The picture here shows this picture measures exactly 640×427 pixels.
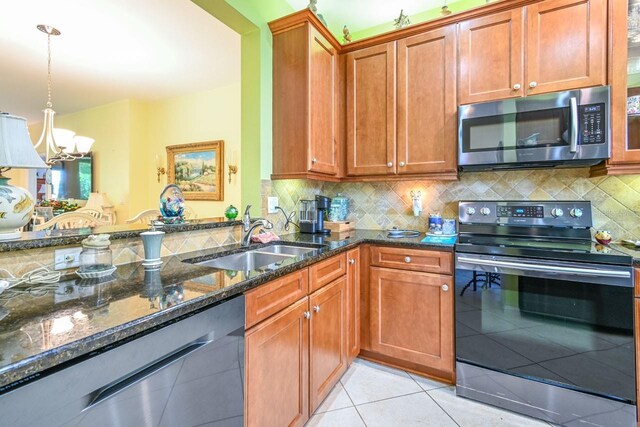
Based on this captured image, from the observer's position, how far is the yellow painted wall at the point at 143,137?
160 inches

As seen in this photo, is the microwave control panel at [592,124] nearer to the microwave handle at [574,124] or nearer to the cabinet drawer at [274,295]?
the microwave handle at [574,124]

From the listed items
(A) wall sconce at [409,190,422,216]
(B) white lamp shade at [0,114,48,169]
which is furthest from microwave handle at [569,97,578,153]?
(B) white lamp shade at [0,114,48,169]

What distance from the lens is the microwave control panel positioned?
5.60 ft

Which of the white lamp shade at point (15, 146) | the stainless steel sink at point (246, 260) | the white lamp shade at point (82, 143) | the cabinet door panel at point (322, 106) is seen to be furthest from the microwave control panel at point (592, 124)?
the white lamp shade at point (82, 143)

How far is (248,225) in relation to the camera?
196 cm

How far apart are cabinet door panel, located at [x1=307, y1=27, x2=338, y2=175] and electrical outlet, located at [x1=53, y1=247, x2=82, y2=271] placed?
1.33 m

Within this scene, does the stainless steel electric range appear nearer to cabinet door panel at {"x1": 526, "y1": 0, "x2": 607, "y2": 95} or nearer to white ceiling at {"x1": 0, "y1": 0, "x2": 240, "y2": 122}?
cabinet door panel at {"x1": 526, "y1": 0, "x2": 607, "y2": 95}

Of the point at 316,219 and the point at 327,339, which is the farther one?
the point at 316,219

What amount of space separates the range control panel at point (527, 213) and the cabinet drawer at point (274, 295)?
1.45 metres

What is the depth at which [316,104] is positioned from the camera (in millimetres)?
2154

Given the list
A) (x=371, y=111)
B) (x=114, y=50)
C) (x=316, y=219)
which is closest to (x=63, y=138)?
(x=114, y=50)

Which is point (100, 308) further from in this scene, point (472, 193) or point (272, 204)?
point (472, 193)

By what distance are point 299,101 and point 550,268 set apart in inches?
69.8

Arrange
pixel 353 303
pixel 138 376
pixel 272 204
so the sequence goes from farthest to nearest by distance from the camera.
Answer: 1. pixel 272 204
2. pixel 353 303
3. pixel 138 376
